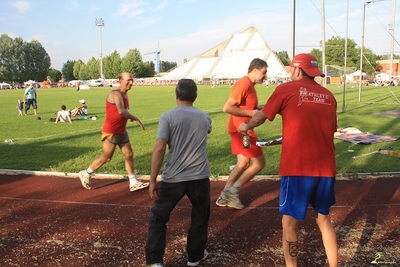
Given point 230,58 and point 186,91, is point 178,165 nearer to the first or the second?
point 186,91

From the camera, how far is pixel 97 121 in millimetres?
17500

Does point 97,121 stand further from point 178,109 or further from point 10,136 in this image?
point 178,109

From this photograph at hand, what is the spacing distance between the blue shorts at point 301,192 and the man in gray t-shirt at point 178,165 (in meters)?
0.91

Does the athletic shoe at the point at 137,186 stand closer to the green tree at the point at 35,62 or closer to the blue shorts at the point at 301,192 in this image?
the blue shorts at the point at 301,192

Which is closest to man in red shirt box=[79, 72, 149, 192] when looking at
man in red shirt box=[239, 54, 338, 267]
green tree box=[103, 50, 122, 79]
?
man in red shirt box=[239, 54, 338, 267]

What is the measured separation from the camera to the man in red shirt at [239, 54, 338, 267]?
10.5 feet

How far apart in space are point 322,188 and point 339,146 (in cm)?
765

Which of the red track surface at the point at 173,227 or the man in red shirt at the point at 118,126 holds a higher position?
the man in red shirt at the point at 118,126

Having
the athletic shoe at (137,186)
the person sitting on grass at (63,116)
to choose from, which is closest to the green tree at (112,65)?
the person sitting on grass at (63,116)

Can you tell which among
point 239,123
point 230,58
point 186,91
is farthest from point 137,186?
point 230,58

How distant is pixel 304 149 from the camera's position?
10.5 feet

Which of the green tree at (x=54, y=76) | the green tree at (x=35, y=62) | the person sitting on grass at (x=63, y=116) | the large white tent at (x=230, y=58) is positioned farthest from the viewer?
the green tree at (x=54, y=76)

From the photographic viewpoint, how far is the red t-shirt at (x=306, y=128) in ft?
10.5

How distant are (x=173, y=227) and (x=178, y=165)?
4.88 ft
